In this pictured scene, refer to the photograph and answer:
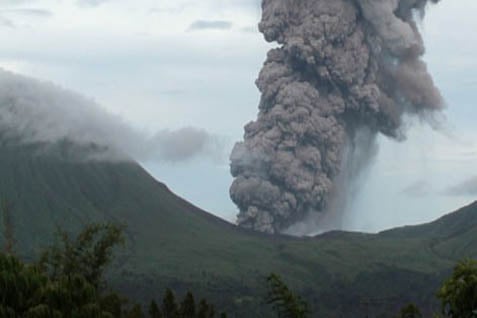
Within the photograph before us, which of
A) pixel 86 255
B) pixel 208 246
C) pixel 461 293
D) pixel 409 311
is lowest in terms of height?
pixel 461 293

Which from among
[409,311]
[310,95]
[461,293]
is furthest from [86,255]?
[310,95]

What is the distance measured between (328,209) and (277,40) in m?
19.5

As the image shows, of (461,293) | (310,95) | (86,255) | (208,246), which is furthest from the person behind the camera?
(208,246)

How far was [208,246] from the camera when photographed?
160 metres

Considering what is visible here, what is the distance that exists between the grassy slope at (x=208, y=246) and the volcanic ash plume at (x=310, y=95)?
605 inches

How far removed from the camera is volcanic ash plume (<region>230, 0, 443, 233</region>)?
356ft

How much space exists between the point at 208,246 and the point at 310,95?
5589 cm

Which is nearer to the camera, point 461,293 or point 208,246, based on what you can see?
point 461,293

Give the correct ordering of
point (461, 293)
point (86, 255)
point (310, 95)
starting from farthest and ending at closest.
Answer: point (310, 95) < point (86, 255) < point (461, 293)

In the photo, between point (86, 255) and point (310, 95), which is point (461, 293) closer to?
point (86, 255)

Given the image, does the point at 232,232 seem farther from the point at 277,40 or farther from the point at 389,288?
the point at 277,40

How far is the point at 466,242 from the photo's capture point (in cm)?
17625

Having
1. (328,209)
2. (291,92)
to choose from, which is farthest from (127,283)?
(291,92)

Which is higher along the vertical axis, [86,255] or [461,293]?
[86,255]
